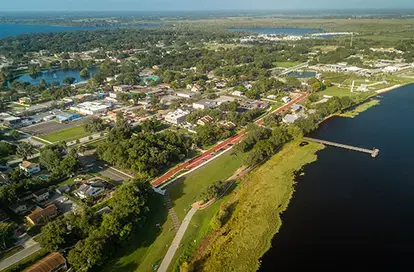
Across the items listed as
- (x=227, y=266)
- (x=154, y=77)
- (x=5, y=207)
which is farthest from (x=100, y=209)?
(x=154, y=77)

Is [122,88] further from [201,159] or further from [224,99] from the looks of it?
[201,159]

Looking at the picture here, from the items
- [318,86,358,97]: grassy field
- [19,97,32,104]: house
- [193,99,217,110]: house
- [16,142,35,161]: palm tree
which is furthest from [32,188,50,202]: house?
[318,86,358,97]: grassy field

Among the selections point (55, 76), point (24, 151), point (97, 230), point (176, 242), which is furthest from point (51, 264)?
point (55, 76)

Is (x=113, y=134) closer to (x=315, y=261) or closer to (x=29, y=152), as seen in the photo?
(x=29, y=152)

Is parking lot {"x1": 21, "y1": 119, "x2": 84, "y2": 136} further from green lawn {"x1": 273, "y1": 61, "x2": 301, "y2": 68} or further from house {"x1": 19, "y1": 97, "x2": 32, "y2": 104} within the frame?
green lawn {"x1": 273, "y1": 61, "x2": 301, "y2": 68}

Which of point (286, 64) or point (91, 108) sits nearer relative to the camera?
point (91, 108)

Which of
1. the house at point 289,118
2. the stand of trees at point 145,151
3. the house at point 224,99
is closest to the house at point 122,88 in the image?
the house at point 224,99

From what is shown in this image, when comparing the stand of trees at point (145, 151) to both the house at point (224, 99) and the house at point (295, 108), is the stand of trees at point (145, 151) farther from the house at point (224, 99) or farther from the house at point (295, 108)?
the house at point (295, 108)
